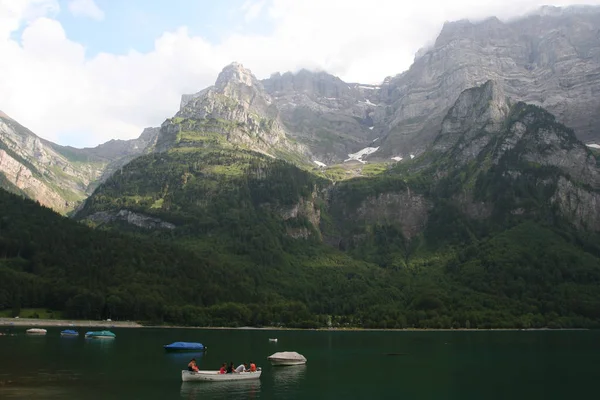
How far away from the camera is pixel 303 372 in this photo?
342 ft

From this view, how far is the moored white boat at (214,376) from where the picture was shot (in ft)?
283

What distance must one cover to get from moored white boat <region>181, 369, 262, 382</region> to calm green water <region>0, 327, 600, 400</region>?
1.51m

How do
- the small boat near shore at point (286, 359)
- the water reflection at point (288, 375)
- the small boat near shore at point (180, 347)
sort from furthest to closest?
1. the small boat near shore at point (180, 347)
2. the small boat near shore at point (286, 359)
3. the water reflection at point (288, 375)

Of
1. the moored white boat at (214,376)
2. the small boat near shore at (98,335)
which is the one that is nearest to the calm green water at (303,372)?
the moored white boat at (214,376)

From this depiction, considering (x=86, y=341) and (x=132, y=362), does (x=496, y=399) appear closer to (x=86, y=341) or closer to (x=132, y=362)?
(x=132, y=362)

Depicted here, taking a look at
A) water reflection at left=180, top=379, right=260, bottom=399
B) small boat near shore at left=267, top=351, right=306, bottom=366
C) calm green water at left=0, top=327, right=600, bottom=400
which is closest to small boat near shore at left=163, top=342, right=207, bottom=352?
calm green water at left=0, top=327, right=600, bottom=400

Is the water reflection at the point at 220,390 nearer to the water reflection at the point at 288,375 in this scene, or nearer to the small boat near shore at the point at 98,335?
the water reflection at the point at 288,375

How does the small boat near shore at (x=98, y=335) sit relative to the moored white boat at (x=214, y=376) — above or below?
above

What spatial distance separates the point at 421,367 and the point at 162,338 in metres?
87.4

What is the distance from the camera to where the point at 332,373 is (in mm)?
103188

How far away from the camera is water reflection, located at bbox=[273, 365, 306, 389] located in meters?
90.5

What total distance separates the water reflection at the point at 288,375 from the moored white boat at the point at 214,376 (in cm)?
438

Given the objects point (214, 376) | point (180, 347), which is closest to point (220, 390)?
point (214, 376)

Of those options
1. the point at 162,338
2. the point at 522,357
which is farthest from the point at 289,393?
the point at 162,338
